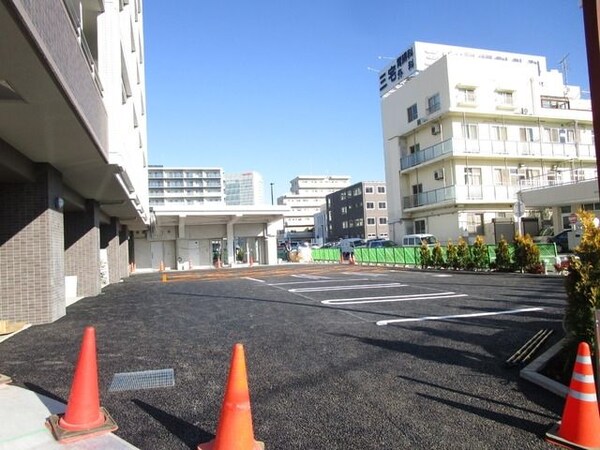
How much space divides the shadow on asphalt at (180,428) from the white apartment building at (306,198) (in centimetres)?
11051

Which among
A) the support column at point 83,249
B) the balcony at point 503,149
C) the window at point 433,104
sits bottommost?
the support column at point 83,249

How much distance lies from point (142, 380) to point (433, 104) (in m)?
33.4

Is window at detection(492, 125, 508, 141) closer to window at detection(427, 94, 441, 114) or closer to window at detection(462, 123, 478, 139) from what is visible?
window at detection(462, 123, 478, 139)

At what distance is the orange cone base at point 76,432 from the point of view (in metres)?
3.68

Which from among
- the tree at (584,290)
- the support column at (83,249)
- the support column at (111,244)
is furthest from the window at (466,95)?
the tree at (584,290)

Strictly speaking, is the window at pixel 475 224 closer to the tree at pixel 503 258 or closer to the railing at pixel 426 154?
the railing at pixel 426 154

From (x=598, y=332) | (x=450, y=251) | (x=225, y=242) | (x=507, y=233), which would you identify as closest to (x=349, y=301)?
(x=598, y=332)

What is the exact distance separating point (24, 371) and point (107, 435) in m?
2.55

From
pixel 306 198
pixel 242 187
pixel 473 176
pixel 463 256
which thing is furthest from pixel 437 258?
pixel 242 187

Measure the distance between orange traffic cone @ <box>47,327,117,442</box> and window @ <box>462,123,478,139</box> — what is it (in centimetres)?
3288

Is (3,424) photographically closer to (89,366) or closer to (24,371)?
(89,366)

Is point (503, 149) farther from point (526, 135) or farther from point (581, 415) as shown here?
point (581, 415)

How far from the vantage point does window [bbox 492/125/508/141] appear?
34.3 m

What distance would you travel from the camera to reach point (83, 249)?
14.8 metres
